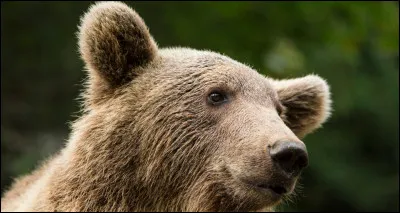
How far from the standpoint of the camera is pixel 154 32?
39.7 ft

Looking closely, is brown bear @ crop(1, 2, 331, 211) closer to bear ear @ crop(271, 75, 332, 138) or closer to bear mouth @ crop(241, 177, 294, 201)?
bear mouth @ crop(241, 177, 294, 201)

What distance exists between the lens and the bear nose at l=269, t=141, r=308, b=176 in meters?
5.64

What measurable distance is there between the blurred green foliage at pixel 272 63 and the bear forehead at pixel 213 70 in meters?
1.42

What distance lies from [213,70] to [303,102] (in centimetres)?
121

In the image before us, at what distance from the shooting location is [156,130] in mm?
6547

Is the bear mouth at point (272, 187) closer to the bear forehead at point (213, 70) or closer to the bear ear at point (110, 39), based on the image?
the bear forehead at point (213, 70)

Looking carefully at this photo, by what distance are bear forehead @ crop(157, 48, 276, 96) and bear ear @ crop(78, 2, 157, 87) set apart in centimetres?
29

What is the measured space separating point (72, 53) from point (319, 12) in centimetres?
425

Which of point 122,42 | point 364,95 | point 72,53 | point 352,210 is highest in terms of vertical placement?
point 122,42

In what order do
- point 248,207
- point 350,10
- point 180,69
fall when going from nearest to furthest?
point 248,207 < point 180,69 < point 350,10

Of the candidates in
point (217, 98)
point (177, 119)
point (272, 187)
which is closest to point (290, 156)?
A: point (272, 187)

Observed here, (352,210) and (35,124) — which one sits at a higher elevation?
(35,124)

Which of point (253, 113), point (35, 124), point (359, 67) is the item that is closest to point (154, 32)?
point (35, 124)

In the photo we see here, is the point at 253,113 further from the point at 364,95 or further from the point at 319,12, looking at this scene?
the point at 364,95
